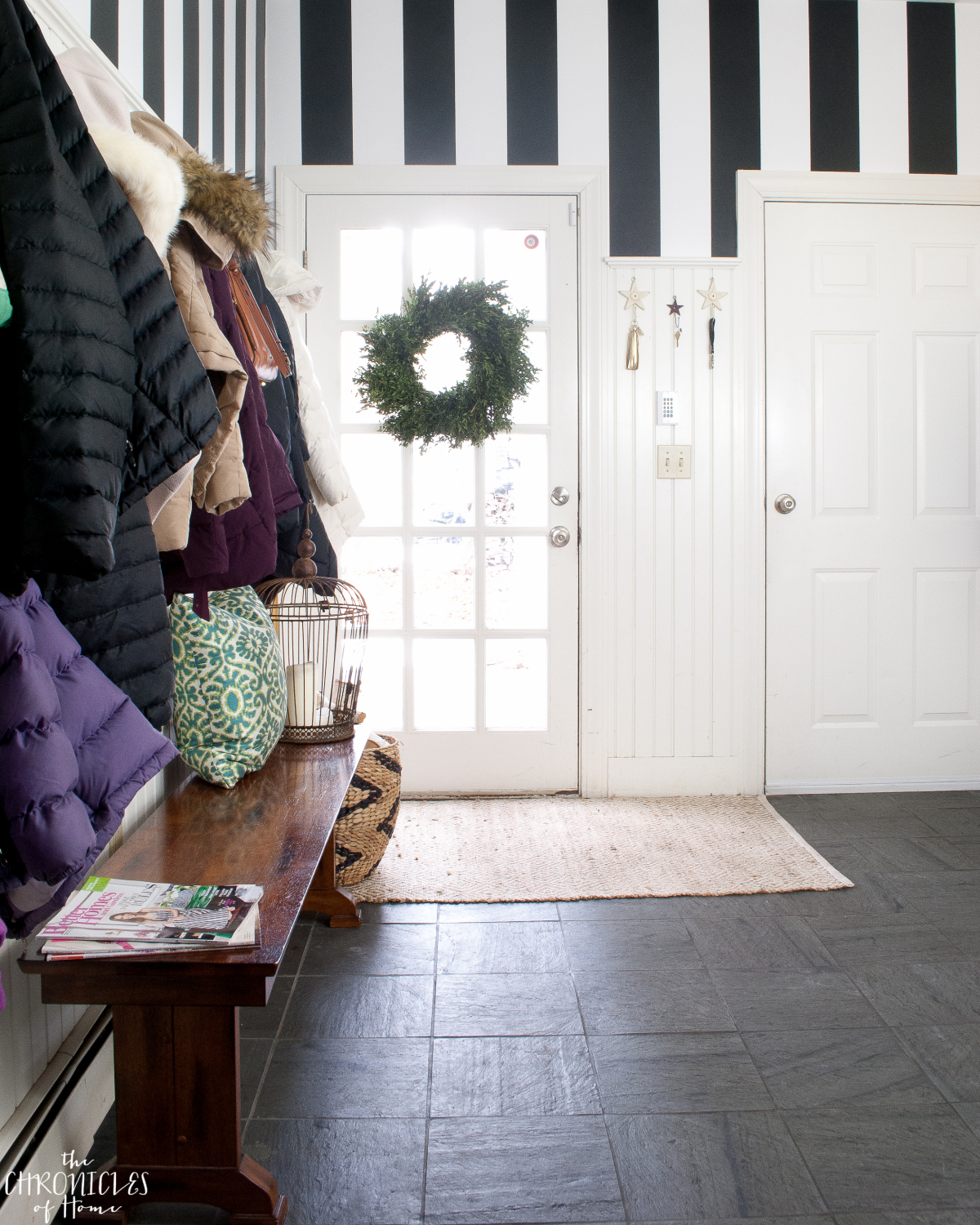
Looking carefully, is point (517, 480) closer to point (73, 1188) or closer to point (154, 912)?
point (154, 912)

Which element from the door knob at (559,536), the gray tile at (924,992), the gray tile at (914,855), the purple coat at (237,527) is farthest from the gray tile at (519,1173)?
the door knob at (559,536)

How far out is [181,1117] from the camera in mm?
1177

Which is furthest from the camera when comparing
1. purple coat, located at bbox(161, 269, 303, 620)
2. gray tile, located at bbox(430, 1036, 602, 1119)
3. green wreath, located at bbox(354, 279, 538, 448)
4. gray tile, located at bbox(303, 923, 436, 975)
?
green wreath, located at bbox(354, 279, 538, 448)

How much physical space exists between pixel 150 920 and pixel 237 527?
59 centimetres

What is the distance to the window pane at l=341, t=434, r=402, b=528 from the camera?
3020 mm

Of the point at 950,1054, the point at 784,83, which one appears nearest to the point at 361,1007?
the point at 950,1054

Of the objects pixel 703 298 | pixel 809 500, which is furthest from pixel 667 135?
pixel 809 500

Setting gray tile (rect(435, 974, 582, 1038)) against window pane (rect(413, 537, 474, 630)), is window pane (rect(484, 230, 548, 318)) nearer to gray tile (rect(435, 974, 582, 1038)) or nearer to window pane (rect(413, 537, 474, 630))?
window pane (rect(413, 537, 474, 630))

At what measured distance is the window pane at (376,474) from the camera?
302cm

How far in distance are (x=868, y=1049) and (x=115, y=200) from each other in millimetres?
1739

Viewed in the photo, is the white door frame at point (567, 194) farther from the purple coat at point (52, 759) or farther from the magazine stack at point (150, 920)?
the purple coat at point (52, 759)

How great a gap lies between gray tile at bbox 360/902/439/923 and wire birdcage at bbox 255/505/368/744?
0.45 metres

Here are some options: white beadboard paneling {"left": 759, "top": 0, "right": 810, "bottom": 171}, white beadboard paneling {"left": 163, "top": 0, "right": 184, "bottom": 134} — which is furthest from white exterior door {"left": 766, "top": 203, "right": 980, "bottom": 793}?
white beadboard paneling {"left": 163, "top": 0, "right": 184, "bottom": 134}

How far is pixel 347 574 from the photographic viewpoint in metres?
3.09
